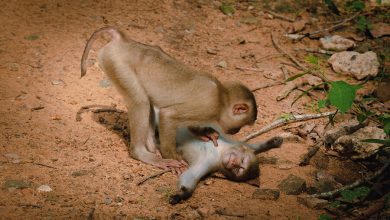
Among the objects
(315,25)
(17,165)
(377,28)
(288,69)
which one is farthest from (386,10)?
(17,165)

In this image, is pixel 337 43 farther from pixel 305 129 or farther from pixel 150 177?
pixel 150 177

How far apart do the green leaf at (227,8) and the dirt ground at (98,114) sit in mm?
111

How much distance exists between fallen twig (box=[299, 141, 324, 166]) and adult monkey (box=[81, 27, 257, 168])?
0.74 metres

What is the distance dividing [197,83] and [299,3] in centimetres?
450

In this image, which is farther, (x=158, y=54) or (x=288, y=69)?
(x=288, y=69)

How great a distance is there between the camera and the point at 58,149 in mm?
5141

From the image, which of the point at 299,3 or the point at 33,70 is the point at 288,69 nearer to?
the point at 299,3

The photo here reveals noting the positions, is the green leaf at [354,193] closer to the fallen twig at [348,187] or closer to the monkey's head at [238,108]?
the fallen twig at [348,187]

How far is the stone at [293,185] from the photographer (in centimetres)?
488

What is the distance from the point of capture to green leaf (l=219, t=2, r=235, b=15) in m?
8.49

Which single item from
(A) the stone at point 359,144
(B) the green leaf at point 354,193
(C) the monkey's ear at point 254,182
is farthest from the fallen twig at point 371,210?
(A) the stone at point 359,144

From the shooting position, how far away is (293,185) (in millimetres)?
4934

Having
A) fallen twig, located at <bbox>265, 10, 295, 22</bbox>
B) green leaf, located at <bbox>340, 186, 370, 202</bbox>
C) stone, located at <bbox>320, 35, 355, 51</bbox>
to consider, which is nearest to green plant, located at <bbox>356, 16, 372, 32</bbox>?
stone, located at <bbox>320, 35, 355, 51</bbox>

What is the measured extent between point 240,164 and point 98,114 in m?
1.93
